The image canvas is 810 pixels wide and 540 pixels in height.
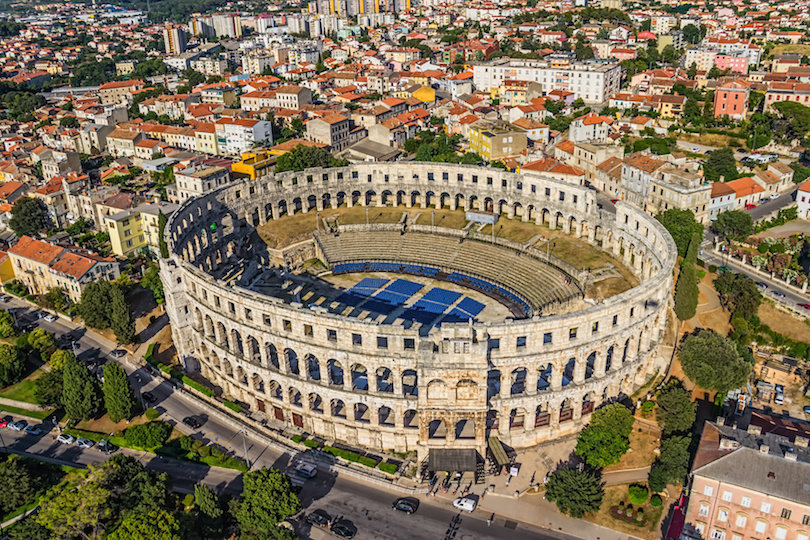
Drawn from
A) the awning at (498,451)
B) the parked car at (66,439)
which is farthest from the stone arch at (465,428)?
the parked car at (66,439)

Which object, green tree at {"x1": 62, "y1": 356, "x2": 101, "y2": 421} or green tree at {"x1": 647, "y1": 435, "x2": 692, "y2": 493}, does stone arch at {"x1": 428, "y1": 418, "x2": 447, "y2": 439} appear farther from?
green tree at {"x1": 62, "y1": 356, "x2": 101, "y2": 421}

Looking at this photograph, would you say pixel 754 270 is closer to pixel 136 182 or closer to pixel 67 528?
pixel 67 528

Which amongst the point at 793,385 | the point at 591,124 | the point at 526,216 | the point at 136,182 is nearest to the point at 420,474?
the point at 793,385

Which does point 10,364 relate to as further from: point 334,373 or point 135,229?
point 334,373

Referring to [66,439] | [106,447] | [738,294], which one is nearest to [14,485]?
[106,447]

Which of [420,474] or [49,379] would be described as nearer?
[420,474]

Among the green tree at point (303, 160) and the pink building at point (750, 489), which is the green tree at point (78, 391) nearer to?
the pink building at point (750, 489)
